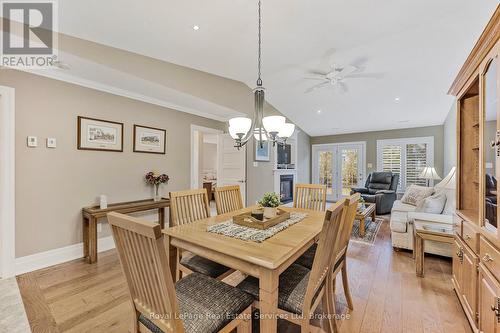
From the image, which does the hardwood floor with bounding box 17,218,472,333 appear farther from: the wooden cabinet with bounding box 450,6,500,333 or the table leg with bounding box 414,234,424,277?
the wooden cabinet with bounding box 450,6,500,333

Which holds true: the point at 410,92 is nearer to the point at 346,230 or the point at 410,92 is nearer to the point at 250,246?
the point at 346,230

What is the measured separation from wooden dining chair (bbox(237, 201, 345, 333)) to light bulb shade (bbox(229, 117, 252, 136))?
1.05 metres

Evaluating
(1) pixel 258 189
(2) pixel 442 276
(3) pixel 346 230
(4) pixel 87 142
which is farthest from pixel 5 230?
(2) pixel 442 276

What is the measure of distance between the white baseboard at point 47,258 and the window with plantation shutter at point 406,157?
7558mm

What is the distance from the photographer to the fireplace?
20.4 feet

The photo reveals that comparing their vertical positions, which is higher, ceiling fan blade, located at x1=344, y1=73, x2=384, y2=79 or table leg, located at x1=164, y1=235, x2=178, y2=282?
ceiling fan blade, located at x1=344, y1=73, x2=384, y2=79

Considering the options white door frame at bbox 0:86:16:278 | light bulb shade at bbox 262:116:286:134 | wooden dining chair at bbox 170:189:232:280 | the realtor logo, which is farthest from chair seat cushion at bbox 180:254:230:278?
the realtor logo

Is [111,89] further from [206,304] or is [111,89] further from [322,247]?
[322,247]

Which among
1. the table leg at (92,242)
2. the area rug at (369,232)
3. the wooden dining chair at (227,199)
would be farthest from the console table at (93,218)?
the area rug at (369,232)

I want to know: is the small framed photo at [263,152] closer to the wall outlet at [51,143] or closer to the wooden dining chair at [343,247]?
the wooden dining chair at [343,247]

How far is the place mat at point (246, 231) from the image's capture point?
1.53 m

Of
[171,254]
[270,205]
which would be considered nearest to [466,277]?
[270,205]

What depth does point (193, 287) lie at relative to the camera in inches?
52.9

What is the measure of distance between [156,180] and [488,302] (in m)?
3.75
